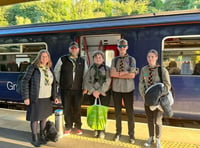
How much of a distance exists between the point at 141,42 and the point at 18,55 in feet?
13.3

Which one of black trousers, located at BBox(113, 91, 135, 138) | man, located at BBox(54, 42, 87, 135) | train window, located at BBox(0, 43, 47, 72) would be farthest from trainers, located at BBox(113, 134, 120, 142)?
train window, located at BBox(0, 43, 47, 72)

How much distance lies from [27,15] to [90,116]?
143 ft

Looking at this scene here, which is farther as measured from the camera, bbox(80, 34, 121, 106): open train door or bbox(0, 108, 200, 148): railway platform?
bbox(80, 34, 121, 106): open train door

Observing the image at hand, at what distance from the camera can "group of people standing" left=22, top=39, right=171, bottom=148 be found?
3.91 meters

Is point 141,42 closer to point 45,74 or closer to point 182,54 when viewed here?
point 182,54

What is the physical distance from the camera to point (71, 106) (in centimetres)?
463

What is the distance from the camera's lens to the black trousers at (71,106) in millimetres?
4551

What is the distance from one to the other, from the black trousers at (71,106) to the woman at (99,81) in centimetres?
30

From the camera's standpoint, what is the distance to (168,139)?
423 cm

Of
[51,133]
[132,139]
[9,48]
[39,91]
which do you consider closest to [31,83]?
[39,91]

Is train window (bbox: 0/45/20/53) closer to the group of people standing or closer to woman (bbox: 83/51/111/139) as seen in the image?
the group of people standing

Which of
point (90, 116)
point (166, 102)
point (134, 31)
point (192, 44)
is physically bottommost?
point (90, 116)

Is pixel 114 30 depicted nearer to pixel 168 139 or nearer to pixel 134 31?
pixel 134 31

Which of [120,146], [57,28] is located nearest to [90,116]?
[120,146]
